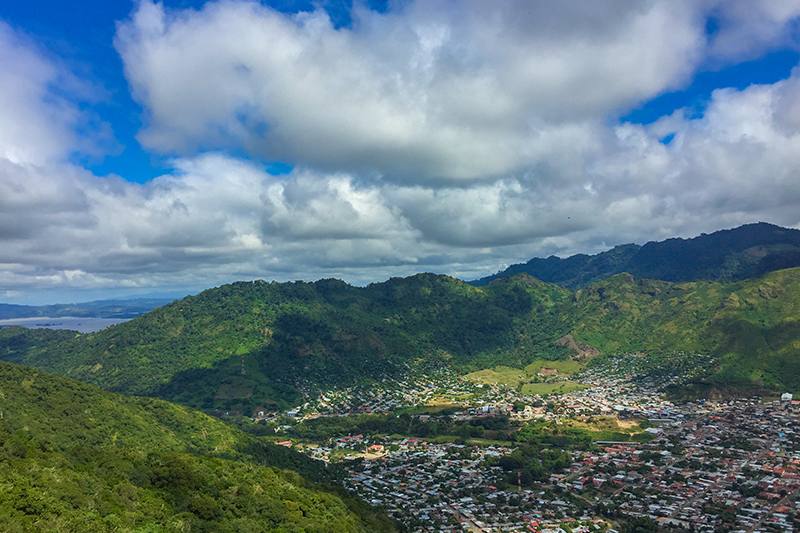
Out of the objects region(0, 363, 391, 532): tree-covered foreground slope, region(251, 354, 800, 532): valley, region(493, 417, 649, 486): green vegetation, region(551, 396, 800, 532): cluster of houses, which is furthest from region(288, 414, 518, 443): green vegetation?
region(0, 363, 391, 532): tree-covered foreground slope

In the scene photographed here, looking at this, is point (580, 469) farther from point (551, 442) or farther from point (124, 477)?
point (124, 477)

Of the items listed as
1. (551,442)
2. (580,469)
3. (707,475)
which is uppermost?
(707,475)

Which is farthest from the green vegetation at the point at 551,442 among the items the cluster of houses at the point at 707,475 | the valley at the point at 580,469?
the cluster of houses at the point at 707,475

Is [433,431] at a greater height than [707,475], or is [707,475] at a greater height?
[433,431]

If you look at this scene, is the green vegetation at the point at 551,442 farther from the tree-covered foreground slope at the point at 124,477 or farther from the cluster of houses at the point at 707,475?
the tree-covered foreground slope at the point at 124,477

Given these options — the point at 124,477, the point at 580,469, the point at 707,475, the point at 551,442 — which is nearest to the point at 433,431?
the point at 551,442

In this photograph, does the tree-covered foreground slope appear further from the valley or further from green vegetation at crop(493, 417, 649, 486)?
green vegetation at crop(493, 417, 649, 486)

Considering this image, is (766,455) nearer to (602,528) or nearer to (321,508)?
(602,528)

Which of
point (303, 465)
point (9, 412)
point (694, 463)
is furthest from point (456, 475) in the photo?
point (9, 412)
